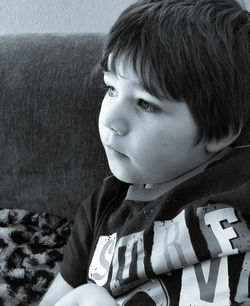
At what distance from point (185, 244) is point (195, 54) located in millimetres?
Result: 300

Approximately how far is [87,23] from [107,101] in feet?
2.25

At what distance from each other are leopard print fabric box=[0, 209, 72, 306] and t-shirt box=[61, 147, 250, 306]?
0.22 meters

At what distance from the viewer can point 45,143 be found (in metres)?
1.26

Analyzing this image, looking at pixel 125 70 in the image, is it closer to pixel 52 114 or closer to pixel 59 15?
pixel 52 114

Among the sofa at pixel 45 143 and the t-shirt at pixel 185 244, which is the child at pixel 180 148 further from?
the sofa at pixel 45 143

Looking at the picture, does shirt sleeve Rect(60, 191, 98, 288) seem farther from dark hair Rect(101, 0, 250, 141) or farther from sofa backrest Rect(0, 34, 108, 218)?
dark hair Rect(101, 0, 250, 141)

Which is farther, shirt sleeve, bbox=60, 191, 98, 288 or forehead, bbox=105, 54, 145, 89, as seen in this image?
shirt sleeve, bbox=60, 191, 98, 288

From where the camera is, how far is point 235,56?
845mm

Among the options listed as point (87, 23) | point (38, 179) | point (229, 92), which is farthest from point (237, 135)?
point (87, 23)

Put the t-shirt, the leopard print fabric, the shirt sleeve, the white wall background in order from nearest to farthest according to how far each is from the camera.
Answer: the t-shirt → the shirt sleeve → the leopard print fabric → the white wall background

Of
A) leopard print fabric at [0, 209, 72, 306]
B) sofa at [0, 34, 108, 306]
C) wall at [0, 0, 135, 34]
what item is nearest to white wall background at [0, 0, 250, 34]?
wall at [0, 0, 135, 34]

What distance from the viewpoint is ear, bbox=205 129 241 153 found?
91cm

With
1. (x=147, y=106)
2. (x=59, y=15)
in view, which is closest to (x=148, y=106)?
(x=147, y=106)

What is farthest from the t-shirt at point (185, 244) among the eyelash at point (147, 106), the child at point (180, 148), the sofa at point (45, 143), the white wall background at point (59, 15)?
the white wall background at point (59, 15)
